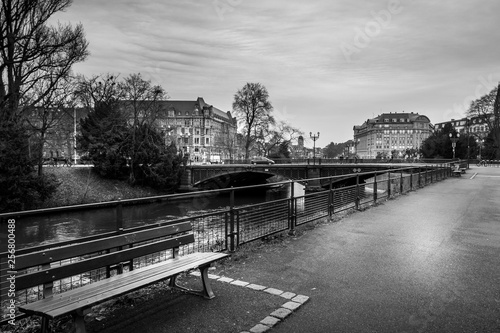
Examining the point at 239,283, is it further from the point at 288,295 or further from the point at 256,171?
the point at 256,171

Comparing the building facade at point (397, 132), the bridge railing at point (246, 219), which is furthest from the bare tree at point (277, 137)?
the building facade at point (397, 132)

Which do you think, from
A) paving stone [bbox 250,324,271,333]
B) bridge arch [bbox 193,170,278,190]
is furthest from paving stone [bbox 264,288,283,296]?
bridge arch [bbox 193,170,278,190]

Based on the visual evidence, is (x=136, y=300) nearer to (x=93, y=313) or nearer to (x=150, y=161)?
(x=93, y=313)

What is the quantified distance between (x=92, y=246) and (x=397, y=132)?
172 m

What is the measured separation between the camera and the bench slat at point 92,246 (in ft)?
11.7

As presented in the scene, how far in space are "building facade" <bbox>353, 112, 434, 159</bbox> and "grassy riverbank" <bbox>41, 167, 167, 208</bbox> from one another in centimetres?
13125

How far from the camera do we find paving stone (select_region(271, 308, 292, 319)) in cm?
425

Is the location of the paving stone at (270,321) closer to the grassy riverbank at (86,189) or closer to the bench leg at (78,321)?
the bench leg at (78,321)

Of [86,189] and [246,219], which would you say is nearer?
[246,219]

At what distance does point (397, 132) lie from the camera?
162 metres

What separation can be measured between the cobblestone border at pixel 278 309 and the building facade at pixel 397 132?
521ft

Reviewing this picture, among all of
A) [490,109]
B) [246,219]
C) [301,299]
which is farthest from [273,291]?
[490,109]

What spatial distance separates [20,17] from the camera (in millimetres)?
24734

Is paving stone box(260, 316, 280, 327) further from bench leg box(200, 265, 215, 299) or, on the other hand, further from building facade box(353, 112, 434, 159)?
building facade box(353, 112, 434, 159)
